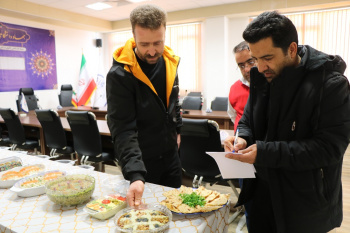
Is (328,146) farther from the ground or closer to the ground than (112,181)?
farther from the ground

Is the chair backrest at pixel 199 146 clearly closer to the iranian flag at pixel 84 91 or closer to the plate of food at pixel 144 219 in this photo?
the plate of food at pixel 144 219

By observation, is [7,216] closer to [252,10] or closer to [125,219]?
[125,219]

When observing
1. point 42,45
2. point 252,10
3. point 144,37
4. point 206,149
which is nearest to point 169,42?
point 252,10

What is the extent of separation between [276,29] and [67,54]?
26.2ft

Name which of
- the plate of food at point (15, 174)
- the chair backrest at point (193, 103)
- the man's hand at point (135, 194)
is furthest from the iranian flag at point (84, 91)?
the man's hand at point (135, 194)

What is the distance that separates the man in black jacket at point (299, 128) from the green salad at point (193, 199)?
0.24 meters

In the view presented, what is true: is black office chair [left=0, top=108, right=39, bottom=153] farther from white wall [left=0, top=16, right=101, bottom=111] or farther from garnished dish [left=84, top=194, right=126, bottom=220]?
garnished dish [left=84, top=194, right=126, bottom=220]

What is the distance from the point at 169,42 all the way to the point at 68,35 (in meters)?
2.99

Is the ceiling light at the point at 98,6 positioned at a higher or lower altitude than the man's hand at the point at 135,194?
higher

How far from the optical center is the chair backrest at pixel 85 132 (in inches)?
Result: 125

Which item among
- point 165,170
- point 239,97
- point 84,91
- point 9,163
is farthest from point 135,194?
point 84,91

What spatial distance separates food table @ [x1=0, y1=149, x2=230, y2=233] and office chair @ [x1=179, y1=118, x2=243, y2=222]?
3.65 feet

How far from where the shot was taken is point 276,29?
3.37 feet

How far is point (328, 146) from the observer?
3.25ft
